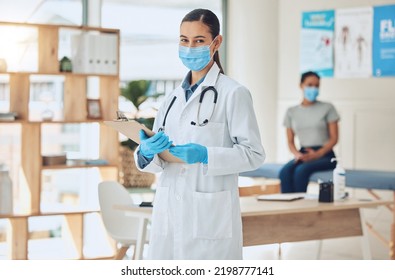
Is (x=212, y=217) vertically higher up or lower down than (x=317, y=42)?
lower down

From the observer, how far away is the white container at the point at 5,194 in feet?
17.0

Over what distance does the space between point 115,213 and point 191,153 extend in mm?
2020

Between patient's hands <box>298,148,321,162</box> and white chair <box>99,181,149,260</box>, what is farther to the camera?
patient's hands <box>298,148,321,162</box>

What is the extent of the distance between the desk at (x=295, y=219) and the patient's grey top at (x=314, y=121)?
1725 mm

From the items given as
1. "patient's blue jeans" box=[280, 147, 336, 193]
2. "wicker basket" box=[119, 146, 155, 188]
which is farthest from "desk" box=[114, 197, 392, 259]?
"wicker basket" box=[119, 146, 155, 188]

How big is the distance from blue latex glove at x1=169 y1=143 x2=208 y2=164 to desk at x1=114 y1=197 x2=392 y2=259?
1.26m

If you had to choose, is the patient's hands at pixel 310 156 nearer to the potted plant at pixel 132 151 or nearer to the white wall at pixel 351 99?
the white wall at pixel 351 99

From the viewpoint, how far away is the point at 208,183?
2.59m

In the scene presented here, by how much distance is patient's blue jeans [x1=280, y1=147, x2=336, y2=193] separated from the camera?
5.98 m

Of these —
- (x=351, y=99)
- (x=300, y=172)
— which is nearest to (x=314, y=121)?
(x=300, y=172)

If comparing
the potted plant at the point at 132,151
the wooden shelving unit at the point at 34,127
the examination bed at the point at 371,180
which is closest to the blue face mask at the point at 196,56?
the wooden shelving unit at the point at 34,127

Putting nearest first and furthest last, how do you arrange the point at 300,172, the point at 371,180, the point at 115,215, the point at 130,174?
Result: 1. the point at 115,215
2. the point at 371,180
3. the point at 300,172
4. the point at 130,174

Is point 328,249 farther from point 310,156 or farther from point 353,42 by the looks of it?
point 353,42

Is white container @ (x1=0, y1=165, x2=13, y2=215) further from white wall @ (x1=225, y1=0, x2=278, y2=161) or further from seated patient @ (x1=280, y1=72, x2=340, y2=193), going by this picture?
white wall @ (x1=225, y1=0, x2=278, y2=161)
